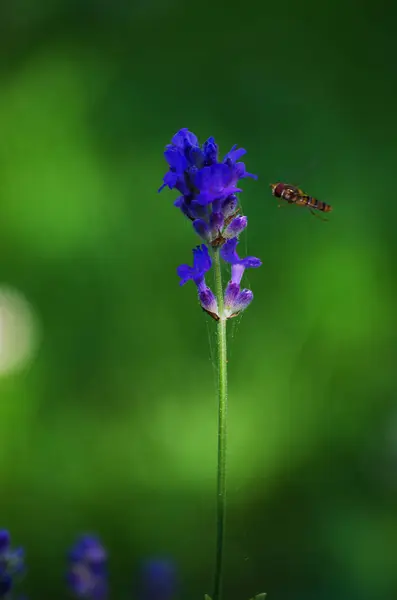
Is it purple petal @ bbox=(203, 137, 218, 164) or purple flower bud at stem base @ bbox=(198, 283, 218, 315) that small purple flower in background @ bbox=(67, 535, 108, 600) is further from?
purple petal @ bbox=(203, 137, 218, 164)

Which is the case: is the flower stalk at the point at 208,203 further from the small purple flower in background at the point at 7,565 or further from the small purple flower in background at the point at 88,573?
the small purple flower in background at the point at 88,573

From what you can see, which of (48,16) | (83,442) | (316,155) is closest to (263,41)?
(316,155)

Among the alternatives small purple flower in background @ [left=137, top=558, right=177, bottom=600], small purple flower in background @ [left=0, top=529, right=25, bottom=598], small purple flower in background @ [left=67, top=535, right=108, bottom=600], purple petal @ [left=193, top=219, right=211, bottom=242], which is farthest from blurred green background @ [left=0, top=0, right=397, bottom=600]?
purple petal @ [left=193, top=219, right=211, bottom=242]

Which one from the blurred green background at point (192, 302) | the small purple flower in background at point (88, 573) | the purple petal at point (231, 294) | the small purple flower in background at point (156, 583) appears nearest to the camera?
the purple petal at point (231, 294)

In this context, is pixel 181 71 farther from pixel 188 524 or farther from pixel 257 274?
pixel 188 524

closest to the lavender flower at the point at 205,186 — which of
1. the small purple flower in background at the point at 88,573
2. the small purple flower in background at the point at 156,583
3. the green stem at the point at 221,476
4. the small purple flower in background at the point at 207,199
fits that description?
the small purple flower in background at the point at 207,199

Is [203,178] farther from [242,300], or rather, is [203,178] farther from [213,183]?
[242,300]

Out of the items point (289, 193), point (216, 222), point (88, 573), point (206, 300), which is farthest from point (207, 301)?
point (88, 573)
